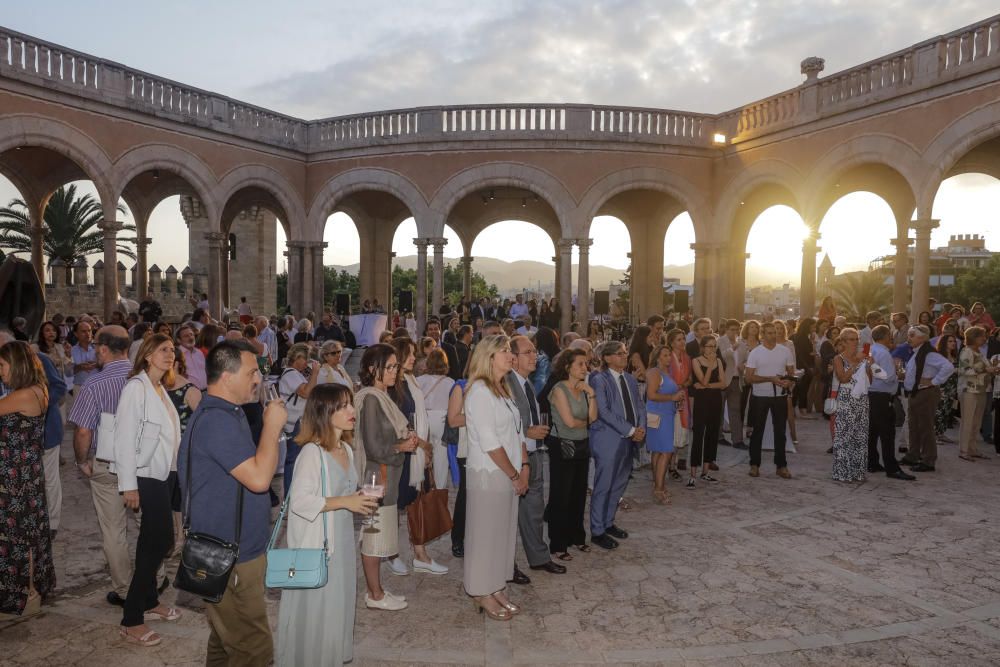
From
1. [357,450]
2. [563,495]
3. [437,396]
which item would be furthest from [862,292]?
[357,450]

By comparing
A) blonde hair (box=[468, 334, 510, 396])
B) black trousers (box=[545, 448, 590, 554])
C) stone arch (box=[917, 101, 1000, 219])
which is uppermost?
stone arch (box=[917, 101, 1000, 219])

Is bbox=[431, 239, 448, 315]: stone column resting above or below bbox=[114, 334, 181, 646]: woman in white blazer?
above

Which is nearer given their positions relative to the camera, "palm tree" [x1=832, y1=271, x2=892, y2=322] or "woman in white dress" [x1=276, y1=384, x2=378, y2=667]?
"woman in white dress" [x1=276, y1=384, x2=378, y2=667]

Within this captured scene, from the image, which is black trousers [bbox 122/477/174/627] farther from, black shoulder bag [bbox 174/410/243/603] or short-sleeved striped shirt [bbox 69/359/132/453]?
black shoulder bag [bbox 174/410/243/603]

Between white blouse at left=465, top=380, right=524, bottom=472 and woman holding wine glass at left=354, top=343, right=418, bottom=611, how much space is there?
52 cm

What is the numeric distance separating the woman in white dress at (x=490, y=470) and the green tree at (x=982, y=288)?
53.8m

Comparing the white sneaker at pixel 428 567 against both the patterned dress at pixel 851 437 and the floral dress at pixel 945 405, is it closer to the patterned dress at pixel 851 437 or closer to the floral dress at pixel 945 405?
the patterned dress at pixel 851 437

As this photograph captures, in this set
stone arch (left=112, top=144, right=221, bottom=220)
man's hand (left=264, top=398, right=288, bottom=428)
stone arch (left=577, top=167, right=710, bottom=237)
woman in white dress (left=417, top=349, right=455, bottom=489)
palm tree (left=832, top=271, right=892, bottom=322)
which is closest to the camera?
man's hand (left=264, top=398, right=288, bottom=428)

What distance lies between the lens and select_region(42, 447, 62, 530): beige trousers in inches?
218

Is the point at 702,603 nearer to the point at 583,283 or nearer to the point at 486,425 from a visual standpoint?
the point at 486,425

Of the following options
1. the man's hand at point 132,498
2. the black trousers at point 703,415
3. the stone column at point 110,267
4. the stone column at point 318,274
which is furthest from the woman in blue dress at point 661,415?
the stone column at point 318,274

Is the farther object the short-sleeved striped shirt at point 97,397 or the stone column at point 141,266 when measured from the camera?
the stone column at point 141,266

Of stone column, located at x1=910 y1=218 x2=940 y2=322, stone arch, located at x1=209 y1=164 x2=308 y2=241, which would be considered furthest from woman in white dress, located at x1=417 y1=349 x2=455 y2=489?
stone arch, located at x1=209 y1=164 x2=308 y2=241

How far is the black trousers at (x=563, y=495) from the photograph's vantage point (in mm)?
5742
